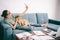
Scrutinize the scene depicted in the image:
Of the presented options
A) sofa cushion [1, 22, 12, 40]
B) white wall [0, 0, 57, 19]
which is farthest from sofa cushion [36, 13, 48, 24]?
sofa cushion [1, 22, 12, 40]

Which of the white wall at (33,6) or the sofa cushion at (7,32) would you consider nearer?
the sofa cushion at (7,32)

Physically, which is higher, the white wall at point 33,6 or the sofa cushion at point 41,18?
the white wall at point 33,6

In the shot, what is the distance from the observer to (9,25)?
3.17 m

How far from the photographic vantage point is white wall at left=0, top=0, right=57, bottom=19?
3.91m

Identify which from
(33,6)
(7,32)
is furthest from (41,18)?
(7,32)

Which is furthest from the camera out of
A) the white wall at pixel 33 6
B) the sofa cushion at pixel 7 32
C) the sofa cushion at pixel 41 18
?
the sofa cushion at pixel 41 18

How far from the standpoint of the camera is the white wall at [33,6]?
3.91 m

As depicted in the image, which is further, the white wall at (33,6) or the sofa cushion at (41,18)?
the sofa cushion at (41,18)

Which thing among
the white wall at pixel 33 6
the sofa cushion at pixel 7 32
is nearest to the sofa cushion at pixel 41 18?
the white wall at pixel 33 6

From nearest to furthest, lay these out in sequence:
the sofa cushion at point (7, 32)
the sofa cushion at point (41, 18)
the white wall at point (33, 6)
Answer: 1. the sofa cushion at point (7, 32)
2. the white wall at point (33, 6)
3. the sofa cushion at point (41, 18)

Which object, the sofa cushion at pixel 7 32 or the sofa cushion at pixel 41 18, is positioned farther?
the sofa cushion at pixel 41 18

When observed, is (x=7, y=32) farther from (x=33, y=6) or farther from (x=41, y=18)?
(x=33, y=6)

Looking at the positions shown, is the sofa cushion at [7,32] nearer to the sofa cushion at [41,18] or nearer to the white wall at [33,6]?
the white wall at [33,6]

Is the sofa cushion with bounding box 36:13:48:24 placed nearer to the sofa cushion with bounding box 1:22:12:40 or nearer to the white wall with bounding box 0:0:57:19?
the white wall with bounding box 0:0:57:19
